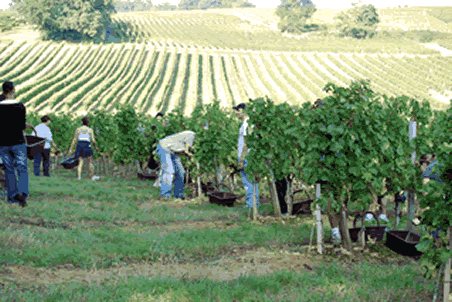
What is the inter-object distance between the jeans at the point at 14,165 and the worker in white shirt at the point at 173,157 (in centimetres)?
309

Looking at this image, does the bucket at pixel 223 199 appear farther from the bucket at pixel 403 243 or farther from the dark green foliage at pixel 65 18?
the dark green foliage at pixel 65 18

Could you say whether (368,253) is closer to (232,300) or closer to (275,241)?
(275,241)

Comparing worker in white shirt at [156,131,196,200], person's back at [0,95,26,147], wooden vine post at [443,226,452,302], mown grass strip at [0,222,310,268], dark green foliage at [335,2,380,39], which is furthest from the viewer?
dark green foliage at [335,2,380,39]

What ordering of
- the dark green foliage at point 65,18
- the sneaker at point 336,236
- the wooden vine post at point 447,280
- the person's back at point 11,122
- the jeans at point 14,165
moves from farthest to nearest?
the dark green foliage at point 65,18, the jeans at point 14,165, the person's back at point 11,122, the sneaker at point 336,236, the wooden vine post at point 447,280

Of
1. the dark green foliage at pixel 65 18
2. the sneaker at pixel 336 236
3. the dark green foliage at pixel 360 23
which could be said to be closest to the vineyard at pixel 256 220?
the sneaker at pixel 336 236

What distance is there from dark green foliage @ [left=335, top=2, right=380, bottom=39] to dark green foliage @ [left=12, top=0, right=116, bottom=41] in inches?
1844

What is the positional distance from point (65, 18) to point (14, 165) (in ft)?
232

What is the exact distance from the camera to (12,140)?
663cm

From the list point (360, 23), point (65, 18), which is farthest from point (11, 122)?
point (360, 23)

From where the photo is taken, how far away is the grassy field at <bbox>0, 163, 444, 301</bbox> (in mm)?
4094

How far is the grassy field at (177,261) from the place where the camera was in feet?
13.4

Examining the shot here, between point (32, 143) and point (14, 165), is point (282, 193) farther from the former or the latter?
point (32, 143)

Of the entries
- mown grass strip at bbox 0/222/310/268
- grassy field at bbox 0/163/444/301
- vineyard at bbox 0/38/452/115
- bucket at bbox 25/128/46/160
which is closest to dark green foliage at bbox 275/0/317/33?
vineyard at bbox 0/38/452/115

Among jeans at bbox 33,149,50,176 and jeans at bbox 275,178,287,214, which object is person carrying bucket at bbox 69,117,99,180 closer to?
jeans at bbox 33,149,50,176
